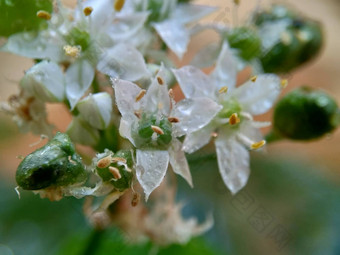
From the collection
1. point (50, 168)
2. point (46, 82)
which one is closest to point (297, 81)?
point (46, 82)

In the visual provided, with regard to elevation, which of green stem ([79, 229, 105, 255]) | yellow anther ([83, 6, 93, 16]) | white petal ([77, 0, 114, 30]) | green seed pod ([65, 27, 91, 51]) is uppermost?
yellow anther ([83, 6, 93, 16])

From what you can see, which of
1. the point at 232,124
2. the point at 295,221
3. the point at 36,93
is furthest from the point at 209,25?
the point at 295,221

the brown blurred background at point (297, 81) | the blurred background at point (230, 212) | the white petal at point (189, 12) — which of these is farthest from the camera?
the brown blurred background at point (297, 81)

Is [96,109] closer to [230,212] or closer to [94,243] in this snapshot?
[94,243]

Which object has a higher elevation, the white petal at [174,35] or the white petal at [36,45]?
the white petal at [36,45]

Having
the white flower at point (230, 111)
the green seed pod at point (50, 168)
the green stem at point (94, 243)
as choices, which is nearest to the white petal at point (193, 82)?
the white flower at point (230, 111)

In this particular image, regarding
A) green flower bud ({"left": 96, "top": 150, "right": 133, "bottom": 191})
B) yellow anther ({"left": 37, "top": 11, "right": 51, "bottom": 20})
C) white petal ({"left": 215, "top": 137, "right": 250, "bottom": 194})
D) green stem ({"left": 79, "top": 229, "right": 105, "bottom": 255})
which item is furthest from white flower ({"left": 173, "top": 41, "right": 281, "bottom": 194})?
green stem ({"left": 79, "top": 229, "right": 105, "bottom": 255})

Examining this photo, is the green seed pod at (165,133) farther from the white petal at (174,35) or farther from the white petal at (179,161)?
the white petal at (174,35)

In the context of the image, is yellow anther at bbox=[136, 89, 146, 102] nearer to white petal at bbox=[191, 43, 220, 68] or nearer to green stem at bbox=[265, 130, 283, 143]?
white petal at bbox=[191, 43, 220, 68]
